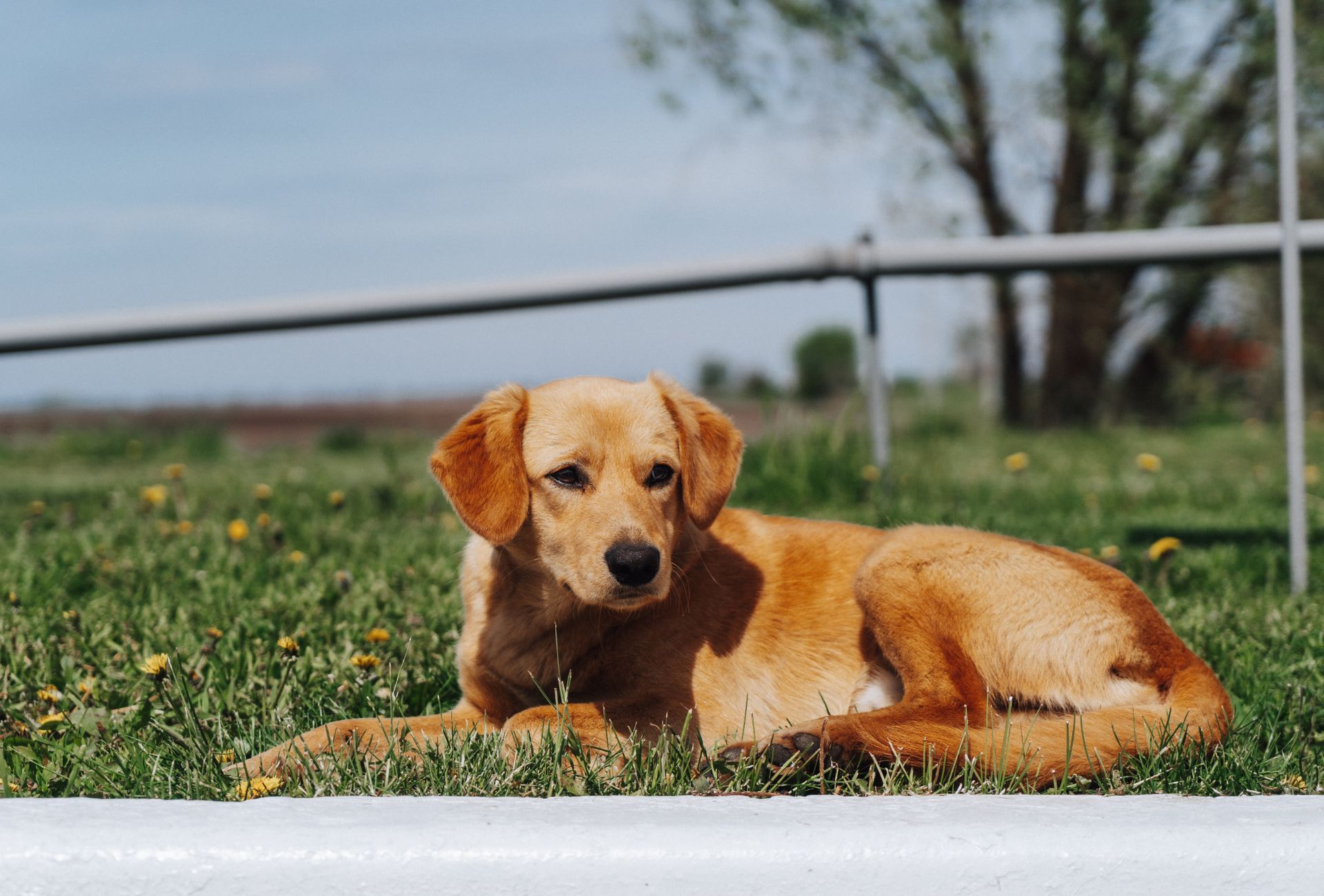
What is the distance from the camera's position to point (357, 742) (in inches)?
84.6

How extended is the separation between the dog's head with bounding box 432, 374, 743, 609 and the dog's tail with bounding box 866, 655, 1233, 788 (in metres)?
0.59

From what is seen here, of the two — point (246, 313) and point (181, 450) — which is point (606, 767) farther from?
point (181, 450)

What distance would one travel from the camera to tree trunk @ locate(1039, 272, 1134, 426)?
1284cm

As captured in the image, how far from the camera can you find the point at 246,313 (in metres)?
4.02

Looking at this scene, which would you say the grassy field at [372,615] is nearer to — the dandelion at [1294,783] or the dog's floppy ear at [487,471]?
the dandelion at [1294,783]

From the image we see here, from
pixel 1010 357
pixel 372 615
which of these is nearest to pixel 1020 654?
pixel 372 615

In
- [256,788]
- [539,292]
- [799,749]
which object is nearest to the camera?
[256,788]

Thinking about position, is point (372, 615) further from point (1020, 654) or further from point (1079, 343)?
point (1079, 343)

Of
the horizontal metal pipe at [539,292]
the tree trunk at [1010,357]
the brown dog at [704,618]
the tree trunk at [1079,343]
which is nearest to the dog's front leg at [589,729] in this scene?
→ the brown dog at [704,618]

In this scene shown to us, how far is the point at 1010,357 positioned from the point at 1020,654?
11768mm

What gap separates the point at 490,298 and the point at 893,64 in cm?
970

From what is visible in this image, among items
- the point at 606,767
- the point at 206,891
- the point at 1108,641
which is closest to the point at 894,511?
the point at 1108,641

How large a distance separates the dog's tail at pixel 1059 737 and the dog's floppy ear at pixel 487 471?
92cm

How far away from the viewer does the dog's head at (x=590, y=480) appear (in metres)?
2.39
